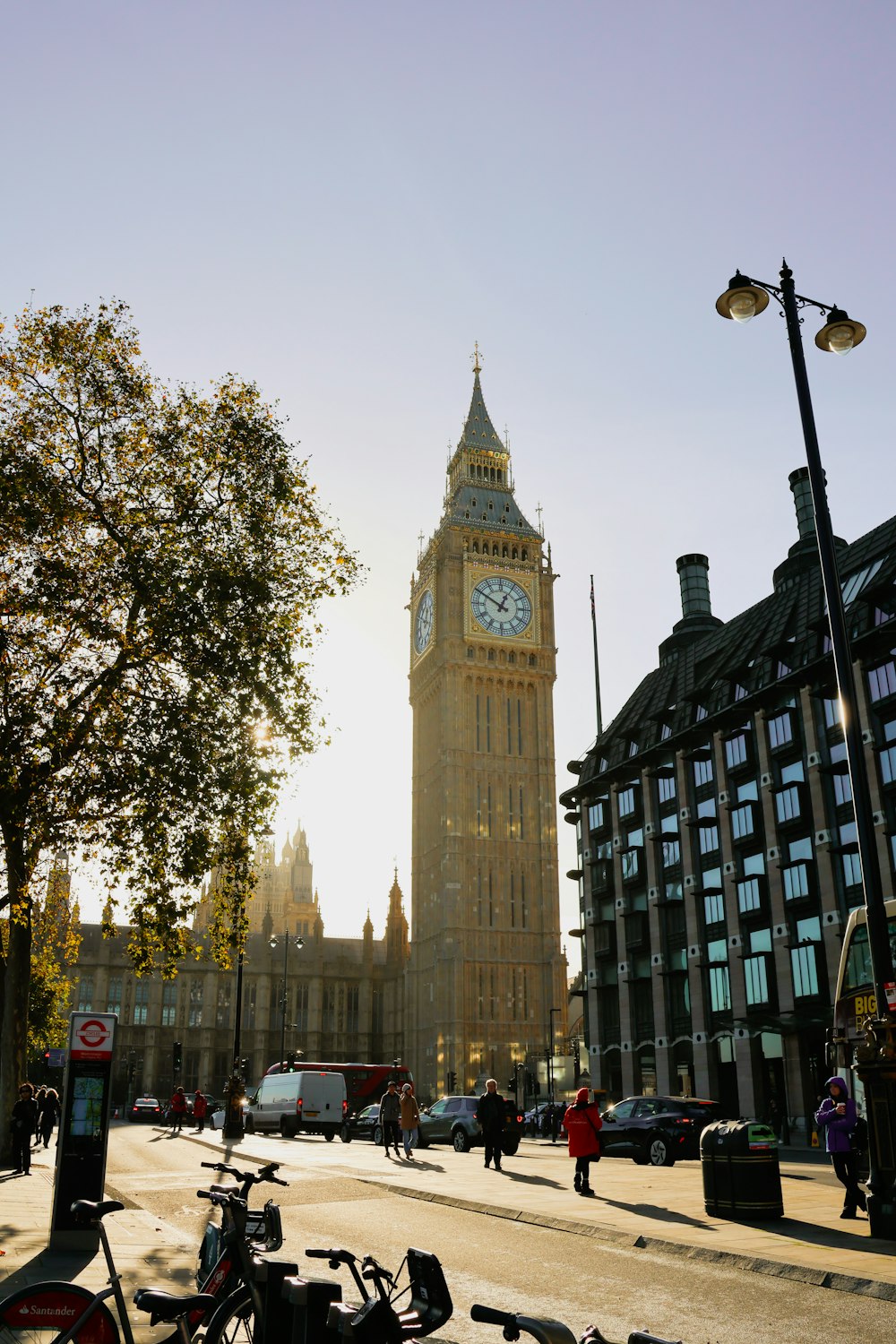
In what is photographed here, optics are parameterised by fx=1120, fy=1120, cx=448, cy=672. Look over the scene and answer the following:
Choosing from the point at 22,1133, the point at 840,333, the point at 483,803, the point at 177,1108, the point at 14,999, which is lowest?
the point at 177,1108

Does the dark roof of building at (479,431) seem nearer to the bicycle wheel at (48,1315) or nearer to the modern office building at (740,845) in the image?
the modern office building at (740,845)

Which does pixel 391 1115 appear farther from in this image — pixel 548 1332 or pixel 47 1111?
pixel 548 1332

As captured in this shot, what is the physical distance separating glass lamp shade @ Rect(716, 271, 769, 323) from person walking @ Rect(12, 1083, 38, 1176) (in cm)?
1777

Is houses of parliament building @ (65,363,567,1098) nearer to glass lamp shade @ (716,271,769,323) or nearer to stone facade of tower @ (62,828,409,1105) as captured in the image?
stone facade of tower @ (62,828,409,1105)

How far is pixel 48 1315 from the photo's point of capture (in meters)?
5.49

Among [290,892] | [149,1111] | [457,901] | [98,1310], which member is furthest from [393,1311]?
[290,892]

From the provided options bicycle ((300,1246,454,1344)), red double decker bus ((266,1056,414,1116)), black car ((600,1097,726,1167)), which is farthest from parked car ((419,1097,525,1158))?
bicycle ((300,1246,454,1344))

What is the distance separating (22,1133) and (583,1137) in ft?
36.1

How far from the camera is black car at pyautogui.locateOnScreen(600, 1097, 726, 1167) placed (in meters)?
26.3

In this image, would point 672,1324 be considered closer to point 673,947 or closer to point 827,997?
point 827,997

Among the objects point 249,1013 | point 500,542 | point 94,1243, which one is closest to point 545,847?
point 500,542

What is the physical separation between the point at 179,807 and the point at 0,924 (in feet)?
35.5

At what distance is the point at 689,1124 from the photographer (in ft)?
86.8

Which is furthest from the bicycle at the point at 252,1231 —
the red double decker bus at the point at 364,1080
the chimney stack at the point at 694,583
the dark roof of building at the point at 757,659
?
the chimney stack at the point at 694,583
